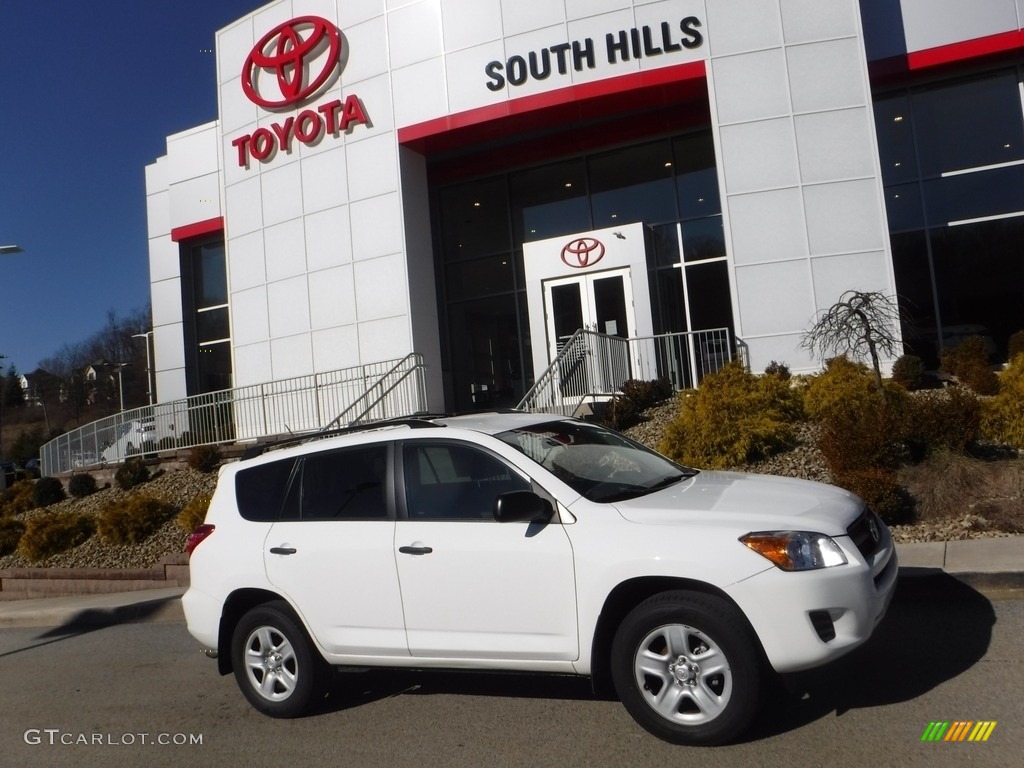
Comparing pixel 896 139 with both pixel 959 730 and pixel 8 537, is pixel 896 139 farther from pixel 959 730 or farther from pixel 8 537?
pixel 8 537

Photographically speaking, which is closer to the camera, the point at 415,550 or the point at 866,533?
the point at 866,533

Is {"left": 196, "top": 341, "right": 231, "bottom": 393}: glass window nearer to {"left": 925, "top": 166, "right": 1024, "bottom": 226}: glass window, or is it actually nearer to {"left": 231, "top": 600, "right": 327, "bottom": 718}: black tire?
{"left": 925, "top": 166, "right": 1024, "bottom": 226}: glass window

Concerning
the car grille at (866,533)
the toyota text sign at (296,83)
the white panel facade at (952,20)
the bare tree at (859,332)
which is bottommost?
the car grille at (866,533)

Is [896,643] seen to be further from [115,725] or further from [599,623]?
[115,725]

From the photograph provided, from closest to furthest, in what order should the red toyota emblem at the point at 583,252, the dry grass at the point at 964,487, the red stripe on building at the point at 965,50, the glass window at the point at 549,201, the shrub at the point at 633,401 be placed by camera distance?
the dry grass at the point at 964,487 → the shrub at the point at 633,401 → the red stripe on building at the point at 965,50 → the red toyota emblem at the point at 583,252 → the glass window at the point at 549,201

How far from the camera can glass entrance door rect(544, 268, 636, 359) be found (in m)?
18.3

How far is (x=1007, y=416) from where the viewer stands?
9.61 metres

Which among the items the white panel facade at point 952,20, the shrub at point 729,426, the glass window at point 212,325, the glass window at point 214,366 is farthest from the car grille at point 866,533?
the glass window at point 212,325

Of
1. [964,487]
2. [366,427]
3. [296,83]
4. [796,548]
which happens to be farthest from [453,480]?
[296,83]

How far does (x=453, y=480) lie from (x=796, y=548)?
6.57 feet

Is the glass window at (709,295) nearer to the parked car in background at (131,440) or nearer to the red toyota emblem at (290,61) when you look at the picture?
the red toyota emblem at (290,61)

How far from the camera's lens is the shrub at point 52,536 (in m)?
14.6

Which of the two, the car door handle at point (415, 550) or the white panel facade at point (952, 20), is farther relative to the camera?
the white panel facade at point (952, 20)

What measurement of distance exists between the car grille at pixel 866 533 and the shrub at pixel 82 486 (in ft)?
58.3
